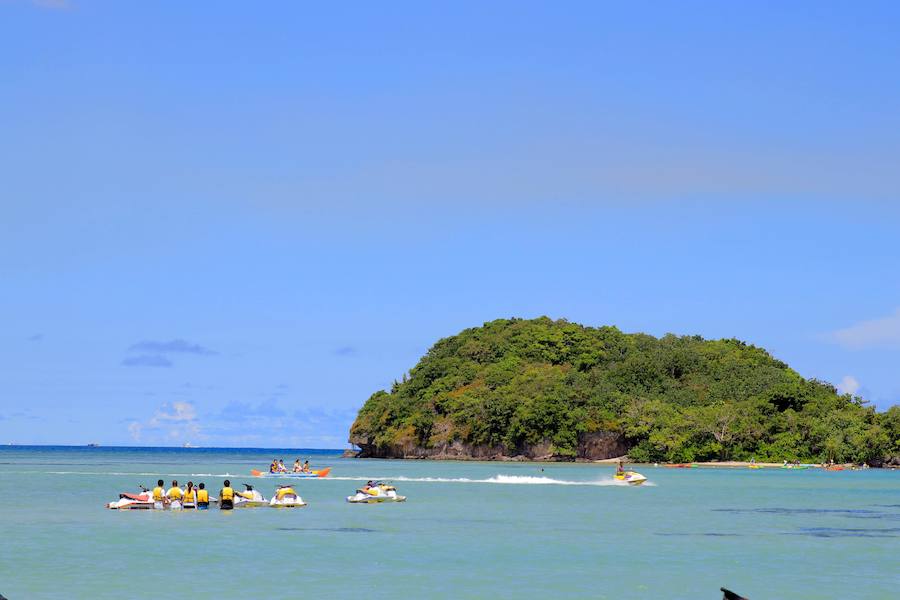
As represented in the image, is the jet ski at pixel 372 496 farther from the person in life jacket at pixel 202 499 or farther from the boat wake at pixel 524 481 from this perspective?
the boat wake at pixel 524 481

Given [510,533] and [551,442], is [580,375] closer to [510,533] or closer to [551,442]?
[551,442]

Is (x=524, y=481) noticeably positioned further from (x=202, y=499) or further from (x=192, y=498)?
(x=202, y=499)

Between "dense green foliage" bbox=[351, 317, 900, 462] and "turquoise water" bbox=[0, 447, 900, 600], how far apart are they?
80.4 metres

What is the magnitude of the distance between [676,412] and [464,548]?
127 m

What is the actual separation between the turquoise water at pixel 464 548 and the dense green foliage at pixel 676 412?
80386 mm

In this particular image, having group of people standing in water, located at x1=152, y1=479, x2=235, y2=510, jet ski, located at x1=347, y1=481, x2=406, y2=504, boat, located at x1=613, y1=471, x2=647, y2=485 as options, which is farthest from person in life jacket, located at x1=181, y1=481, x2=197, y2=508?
boat, located at x1=613, y1=471, x2=647, y2=485

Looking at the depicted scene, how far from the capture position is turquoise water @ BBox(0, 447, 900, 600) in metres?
36.8

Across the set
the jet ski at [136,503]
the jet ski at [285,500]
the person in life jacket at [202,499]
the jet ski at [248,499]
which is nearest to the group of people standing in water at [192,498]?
the person in life jacket at [202,499]

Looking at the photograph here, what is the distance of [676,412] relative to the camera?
6713 inches

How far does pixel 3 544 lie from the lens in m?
47.4

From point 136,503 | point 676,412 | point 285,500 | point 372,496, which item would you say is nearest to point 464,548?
point 285,500

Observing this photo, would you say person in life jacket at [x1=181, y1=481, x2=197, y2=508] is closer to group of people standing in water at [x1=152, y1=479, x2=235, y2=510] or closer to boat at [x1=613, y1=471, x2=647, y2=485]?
group of people standing in water at [x1=152, y1=479, x2=235, y2=510]

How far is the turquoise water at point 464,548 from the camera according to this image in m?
36.8

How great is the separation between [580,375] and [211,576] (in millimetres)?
152307
